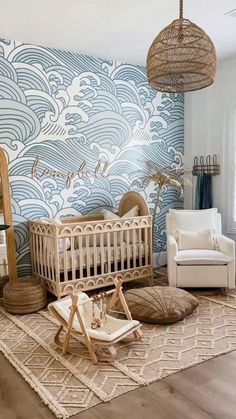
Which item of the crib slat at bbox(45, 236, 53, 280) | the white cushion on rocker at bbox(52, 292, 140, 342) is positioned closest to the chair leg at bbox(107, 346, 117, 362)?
the white cushion on rocker at bbox(52, 292, 140, 342)

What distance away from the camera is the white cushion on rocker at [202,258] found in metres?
3.92

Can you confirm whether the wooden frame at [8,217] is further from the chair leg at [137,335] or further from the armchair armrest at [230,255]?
the armchair armrest at [230,255]

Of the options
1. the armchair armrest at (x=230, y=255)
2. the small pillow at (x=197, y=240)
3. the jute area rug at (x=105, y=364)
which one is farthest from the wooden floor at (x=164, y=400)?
the small pillow at (x=197, y=240)

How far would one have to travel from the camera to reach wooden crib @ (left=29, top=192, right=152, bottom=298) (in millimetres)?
3697

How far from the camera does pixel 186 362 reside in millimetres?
2562

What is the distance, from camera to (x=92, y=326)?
108 inches

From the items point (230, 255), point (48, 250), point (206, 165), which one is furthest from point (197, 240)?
point (48, 250)

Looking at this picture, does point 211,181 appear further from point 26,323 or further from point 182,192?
point 26,323

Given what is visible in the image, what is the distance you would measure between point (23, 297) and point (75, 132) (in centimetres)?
207

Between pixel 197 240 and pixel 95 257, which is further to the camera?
pixel 197 240

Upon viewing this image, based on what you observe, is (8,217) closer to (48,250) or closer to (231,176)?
(48,250)

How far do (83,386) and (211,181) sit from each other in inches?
141

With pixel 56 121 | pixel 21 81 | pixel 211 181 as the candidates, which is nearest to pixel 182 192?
pixel 211 181

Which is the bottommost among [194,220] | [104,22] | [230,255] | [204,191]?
[230,255]
